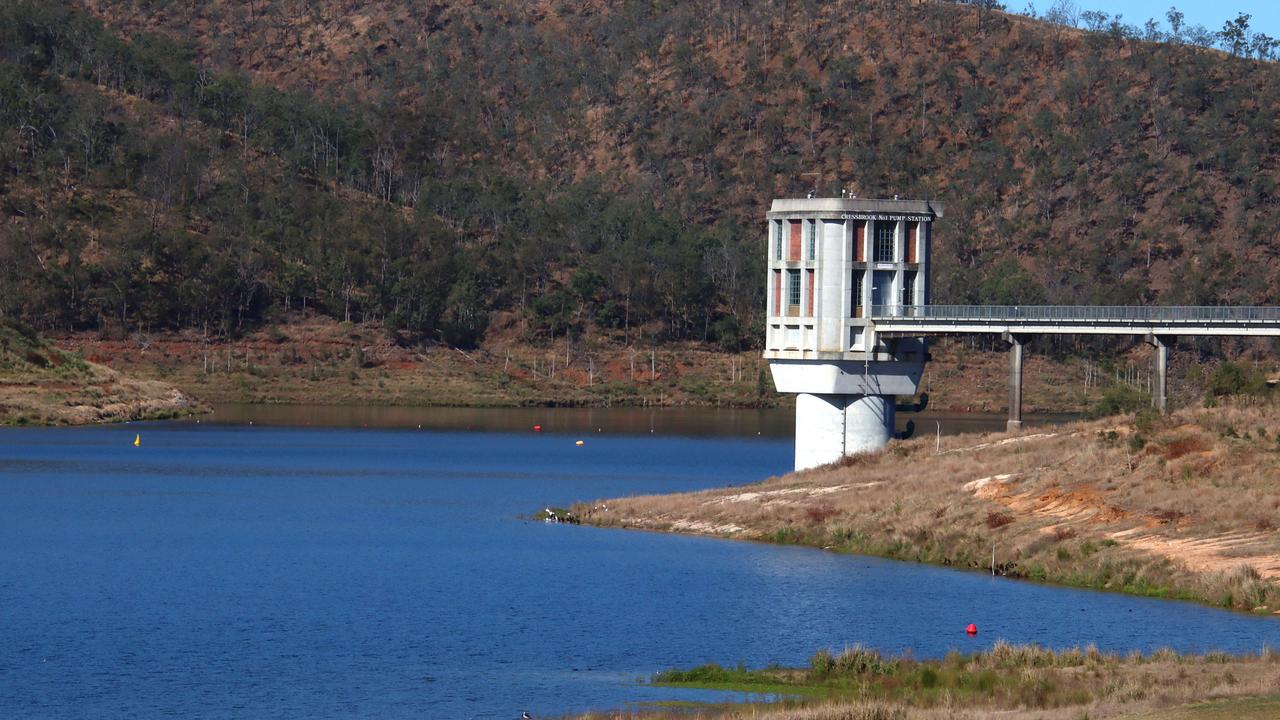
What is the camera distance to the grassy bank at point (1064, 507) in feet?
175

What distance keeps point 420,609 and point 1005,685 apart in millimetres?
18793

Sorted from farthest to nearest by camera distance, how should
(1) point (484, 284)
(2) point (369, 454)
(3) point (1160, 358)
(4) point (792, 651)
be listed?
1. (1) point (484, 284)
2. (2) point (369, 454)
3. (3) point (1160, 358)
4. (4) point (792, 651)

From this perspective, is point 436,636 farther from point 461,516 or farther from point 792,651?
point 461,516

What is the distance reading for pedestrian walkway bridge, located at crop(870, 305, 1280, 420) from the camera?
7250cm

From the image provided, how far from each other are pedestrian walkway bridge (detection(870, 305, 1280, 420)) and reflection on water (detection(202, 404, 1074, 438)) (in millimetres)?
48891

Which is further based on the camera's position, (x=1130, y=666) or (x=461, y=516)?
(x=461, y=516)

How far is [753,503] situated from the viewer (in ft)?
229

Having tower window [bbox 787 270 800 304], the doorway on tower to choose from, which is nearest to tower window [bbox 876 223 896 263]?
the doorway on tower

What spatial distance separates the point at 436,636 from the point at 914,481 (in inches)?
998

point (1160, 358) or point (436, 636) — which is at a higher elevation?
point (1160, 358)

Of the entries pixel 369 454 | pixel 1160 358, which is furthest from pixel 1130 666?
pixel 369 454

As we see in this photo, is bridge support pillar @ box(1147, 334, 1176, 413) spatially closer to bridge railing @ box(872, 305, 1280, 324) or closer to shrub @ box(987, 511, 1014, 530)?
bridge railing @ box(872, 305, 1280, 324)

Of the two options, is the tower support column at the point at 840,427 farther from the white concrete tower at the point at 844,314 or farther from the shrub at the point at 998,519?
the shrub at the point at 998,519

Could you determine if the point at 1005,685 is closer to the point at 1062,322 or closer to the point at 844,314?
the point at 1062,322
